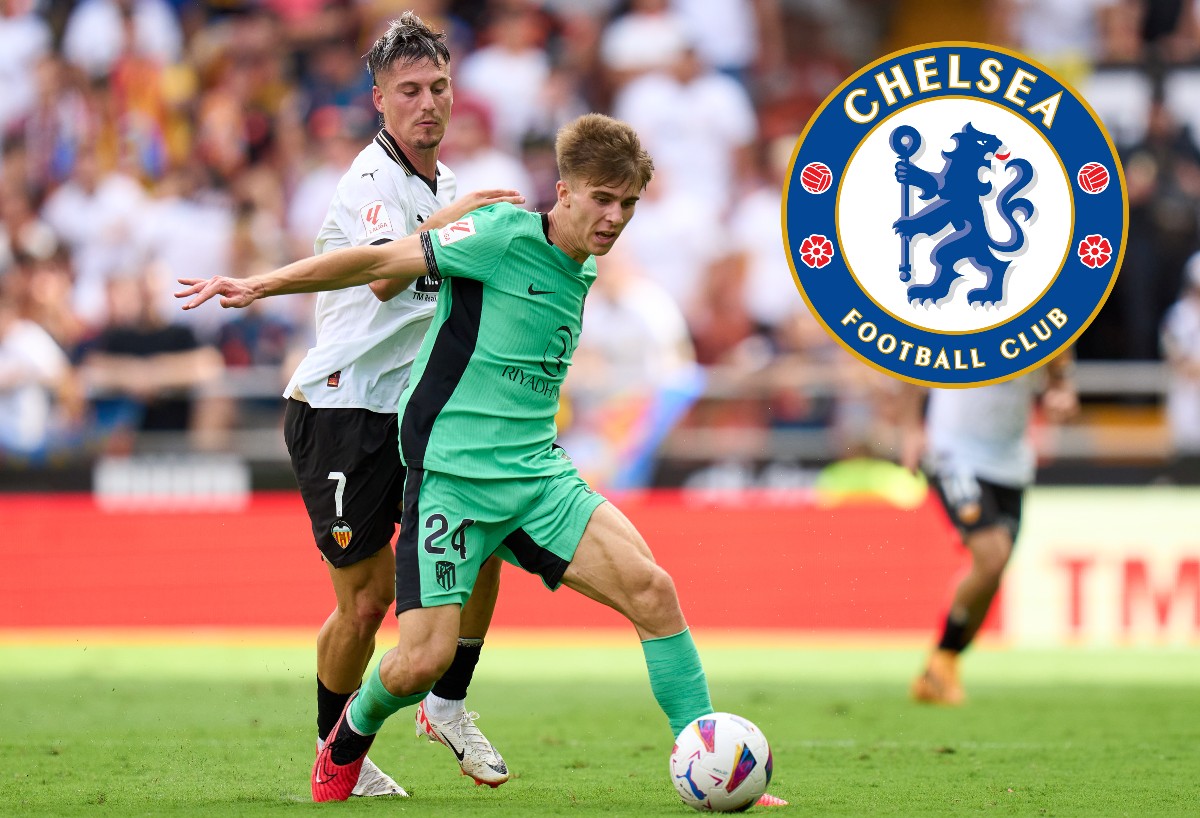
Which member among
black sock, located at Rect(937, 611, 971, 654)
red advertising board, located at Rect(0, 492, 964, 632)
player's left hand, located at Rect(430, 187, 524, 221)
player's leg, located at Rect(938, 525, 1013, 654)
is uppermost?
player's left hand, located at Rect(430, 187, 524, 221)

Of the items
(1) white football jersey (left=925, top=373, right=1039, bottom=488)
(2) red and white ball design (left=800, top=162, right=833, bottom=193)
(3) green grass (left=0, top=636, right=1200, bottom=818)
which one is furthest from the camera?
(1) white football jersey (left=925, top=373, right=1039, bottom=488)

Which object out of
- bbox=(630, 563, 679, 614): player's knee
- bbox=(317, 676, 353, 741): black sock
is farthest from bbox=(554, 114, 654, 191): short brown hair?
bbox=(317, 676, 353, 741): black sock

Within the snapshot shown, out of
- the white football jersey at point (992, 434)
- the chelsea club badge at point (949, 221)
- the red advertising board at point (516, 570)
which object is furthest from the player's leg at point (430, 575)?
the red advertising board at point (516, 570)

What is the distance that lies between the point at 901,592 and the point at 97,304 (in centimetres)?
720

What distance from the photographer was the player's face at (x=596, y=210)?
226 inches

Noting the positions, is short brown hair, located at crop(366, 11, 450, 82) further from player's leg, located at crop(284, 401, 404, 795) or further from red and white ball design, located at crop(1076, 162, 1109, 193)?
red and white ball design, located at crop(1076, 162, 1109, 193)

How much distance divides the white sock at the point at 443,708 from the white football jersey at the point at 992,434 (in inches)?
171

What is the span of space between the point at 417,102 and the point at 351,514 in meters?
1.55

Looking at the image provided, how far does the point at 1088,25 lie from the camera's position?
1459 cm

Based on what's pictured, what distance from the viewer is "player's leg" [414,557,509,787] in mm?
6422

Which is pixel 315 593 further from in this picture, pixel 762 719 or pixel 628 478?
pixel 762 719

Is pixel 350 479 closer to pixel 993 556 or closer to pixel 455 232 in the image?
pixel 455 232

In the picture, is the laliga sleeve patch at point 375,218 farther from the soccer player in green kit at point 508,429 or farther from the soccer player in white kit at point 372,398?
the soccer player in green kit at point 508,429

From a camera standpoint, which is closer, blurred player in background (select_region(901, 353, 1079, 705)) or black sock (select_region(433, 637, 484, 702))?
black sock (select_region(433, 637, 484, 702))
